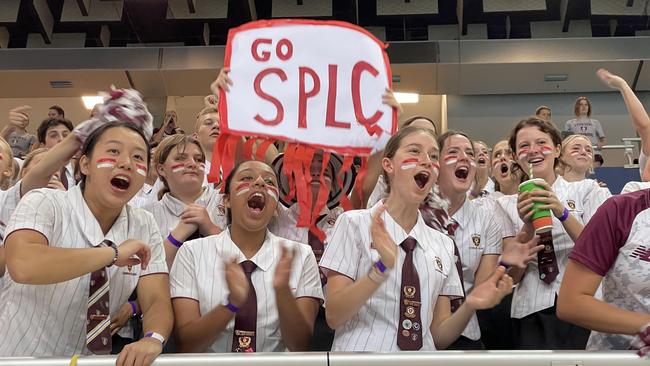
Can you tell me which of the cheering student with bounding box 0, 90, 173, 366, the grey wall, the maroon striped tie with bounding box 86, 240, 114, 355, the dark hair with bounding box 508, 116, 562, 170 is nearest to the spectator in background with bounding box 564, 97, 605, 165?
the grey wall

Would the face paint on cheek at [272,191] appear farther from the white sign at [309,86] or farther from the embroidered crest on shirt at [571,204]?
the embroidered crest on shirt at [571,204]

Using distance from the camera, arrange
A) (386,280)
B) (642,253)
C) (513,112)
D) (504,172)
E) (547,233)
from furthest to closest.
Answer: (513,112), (504,172), (547,233), (386,280), (642,253)

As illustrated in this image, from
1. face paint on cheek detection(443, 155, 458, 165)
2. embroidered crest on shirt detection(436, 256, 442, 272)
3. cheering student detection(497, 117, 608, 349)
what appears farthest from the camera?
face paint on cheek detection(443, 155, 458, 165)

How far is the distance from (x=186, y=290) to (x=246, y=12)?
28.5 feet

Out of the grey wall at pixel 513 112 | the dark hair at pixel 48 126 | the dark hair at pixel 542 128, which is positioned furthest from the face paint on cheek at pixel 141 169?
the grey wall at pixel 513 112

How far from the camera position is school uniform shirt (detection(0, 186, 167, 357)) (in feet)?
6.94

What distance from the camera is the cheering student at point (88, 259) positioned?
2.03 meters

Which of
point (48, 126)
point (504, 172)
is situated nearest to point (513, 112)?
point (504, 172)

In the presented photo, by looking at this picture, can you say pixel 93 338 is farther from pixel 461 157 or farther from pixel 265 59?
pixel 461 157

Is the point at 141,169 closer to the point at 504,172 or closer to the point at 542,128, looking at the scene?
the point at 542,128

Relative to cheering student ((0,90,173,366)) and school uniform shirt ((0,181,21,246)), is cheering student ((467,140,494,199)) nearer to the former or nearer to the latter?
cheering student ((0,90,173,366))

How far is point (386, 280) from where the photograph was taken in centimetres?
228

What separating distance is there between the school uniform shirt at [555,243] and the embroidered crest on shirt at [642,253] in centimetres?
78

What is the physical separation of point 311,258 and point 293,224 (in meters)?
0.52
